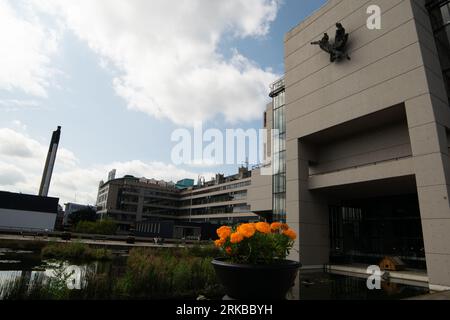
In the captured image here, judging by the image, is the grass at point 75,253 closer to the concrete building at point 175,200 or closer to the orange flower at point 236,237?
the orange flower at point 236,237

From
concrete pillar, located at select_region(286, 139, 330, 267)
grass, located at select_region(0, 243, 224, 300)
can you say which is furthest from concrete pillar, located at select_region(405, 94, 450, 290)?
grass, located at select_region(0, 243, 224, 300)

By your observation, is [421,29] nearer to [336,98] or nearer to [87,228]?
[336,98]

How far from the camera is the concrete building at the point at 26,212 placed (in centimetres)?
5331

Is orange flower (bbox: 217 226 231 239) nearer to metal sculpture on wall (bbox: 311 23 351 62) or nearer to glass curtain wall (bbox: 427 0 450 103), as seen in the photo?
metal sculpture on wall (bbox: 311 23 351 62)

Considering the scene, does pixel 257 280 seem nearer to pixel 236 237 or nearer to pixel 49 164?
pixel 236 237

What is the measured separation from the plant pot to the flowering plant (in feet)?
1.32

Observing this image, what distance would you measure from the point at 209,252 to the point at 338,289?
32.1 ft

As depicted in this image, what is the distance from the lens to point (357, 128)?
68.6 ft

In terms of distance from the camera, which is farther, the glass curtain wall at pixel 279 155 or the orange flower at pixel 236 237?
the glass curtain wall at pixel 279 155

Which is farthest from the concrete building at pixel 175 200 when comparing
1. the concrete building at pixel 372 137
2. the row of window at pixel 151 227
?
the concrete building at pixel 372 137

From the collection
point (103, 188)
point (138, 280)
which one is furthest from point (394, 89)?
point (103, 188)

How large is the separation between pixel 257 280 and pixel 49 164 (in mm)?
80955

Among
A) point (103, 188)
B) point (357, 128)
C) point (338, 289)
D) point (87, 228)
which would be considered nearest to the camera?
point (338, 289)

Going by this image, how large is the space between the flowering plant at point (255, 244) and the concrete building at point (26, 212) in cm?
6013
